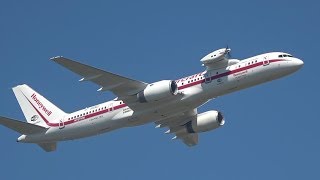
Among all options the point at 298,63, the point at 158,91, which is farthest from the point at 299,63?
the point at 158,91

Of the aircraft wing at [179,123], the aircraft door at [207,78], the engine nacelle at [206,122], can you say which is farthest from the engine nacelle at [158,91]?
the engine nacelle at [206,122]

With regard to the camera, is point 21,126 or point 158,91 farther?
point 21,126

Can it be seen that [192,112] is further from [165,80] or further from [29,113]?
[29,113]

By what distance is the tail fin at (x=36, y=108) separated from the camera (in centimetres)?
7550

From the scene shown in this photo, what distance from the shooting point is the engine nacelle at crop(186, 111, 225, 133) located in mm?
76250

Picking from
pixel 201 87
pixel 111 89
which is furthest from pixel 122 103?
pixel 201 87

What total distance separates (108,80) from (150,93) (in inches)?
154

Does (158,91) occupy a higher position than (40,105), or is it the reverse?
(40,105)

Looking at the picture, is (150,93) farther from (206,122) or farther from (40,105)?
(40,105)

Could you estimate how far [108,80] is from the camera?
6769cm

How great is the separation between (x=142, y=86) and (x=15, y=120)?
12.2 metres

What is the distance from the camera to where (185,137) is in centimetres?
7956

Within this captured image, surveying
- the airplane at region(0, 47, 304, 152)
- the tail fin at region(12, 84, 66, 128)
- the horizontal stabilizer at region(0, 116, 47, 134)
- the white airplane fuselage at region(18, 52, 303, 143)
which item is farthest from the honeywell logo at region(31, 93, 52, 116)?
the white airplane fuselage at region(18, 52, 303, 143)

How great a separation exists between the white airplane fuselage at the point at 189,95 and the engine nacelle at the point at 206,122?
7100mm
